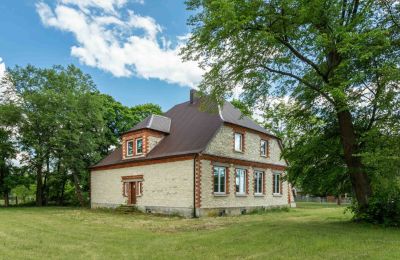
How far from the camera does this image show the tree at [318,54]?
13305 millimetres

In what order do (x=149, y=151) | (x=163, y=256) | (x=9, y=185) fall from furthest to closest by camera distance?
(x=9, y=185) → (x=149, y=151) → (x=163, y=256)

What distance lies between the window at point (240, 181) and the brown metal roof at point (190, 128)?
3321 millimetres

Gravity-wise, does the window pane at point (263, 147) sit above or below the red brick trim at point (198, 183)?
above

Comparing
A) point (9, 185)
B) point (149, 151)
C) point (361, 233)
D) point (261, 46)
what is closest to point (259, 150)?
point (149, 151)

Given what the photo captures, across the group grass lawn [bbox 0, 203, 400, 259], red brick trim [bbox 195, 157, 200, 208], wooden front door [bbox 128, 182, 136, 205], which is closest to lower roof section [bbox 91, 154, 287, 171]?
red brick trim [bbox 195, 157, 200, 208]

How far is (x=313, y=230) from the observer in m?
13.4

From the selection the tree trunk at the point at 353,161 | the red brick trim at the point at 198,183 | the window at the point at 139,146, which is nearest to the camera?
the tree trunk at the point at 353,161

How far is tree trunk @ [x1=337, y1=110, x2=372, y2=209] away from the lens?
15102mm

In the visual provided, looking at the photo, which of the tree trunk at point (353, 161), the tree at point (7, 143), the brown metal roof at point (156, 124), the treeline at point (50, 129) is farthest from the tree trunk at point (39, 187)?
the tree trunk at point (353, 161)

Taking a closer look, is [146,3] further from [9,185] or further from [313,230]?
[9,185]

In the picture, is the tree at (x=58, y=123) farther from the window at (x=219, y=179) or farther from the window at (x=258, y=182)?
the window at (x=258, y=182)

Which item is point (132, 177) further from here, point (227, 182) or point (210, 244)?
point (210, 244)

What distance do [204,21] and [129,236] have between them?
8676mm

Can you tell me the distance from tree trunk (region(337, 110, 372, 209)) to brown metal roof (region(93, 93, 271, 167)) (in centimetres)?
790
